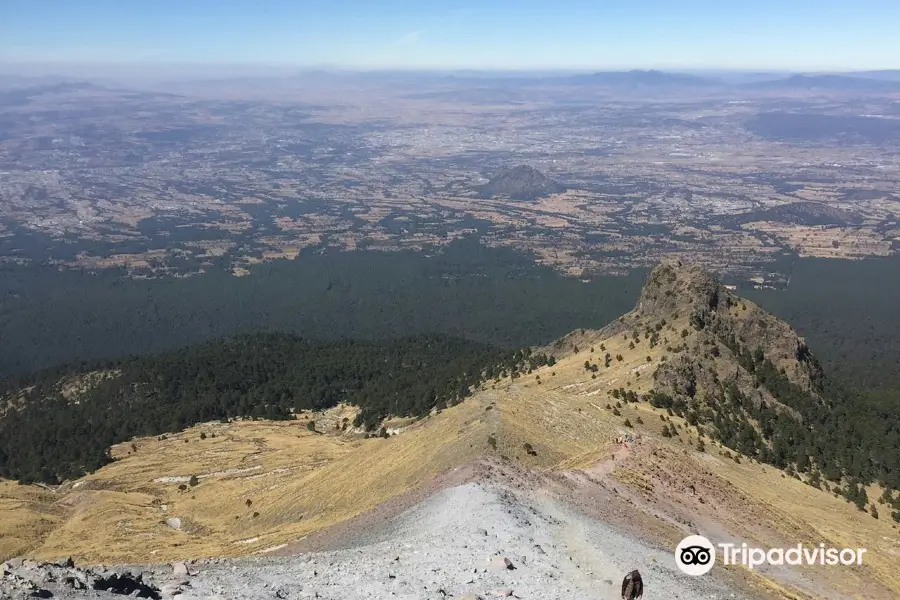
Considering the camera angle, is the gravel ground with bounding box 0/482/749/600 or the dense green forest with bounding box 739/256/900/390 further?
the dense green forest with bounding box 739/256/900/390

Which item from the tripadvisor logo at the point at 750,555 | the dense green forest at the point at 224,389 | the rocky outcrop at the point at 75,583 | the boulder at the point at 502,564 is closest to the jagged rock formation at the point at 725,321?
the dense green forest at the point at 224,389

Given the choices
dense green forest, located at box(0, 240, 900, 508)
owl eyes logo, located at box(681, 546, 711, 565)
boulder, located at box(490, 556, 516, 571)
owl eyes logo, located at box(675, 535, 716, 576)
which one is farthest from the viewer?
dense green forest, located at box(0, 240, 900, 508)

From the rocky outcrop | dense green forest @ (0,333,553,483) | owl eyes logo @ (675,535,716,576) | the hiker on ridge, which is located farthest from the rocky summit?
dense green forest @ (0,333,553,483)

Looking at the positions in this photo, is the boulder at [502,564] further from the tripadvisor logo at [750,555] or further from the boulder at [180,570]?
the boulder at [180,570]

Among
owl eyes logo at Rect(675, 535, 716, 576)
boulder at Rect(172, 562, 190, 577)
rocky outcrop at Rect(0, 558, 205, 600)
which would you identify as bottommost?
owl eyes logo at Rect(675, 535, 716, 576)

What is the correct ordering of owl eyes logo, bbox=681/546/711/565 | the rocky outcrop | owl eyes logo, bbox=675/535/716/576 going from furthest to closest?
owl eyes logo, bbox=681/546/711/565, owl eyes logo, bbox=675/535/716/576, the rocky outcrop

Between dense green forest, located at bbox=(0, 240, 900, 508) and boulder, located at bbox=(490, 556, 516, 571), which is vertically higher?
boulder, located at bbox=(490, 556, 516, 571)

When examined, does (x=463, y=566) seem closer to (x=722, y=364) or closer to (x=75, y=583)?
(x=75, y=583)

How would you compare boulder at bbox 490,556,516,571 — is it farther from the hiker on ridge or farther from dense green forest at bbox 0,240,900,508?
dense green forest at bbox 0,240,900,508
